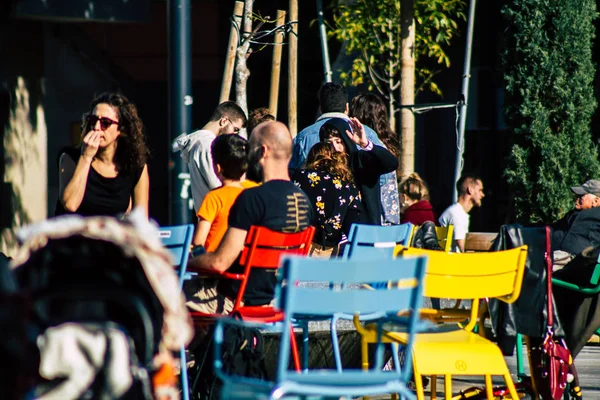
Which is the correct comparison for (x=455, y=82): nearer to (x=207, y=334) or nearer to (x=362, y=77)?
(x=362, y=77)

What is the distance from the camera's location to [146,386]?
153 inches

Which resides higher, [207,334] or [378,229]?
[378,229]

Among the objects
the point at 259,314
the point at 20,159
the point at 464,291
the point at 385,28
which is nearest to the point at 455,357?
the point at 464,291

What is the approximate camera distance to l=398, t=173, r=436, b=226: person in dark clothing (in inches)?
414

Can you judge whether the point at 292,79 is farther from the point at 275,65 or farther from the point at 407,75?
the point at 407,75

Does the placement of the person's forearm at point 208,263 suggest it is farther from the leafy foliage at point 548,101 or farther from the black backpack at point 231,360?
the leafy foliage at point 548,101

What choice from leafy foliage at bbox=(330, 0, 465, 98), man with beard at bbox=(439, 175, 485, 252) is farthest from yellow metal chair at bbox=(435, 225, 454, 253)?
leafy foliage at bbox=(330, 0, 465, 98)

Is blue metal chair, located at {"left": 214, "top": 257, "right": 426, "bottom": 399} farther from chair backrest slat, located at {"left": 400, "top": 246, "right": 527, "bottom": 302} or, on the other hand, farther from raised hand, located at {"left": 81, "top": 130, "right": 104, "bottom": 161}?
raised hand, located at {"left": 81, "top": 130, "right": 104, "bottom": 161}

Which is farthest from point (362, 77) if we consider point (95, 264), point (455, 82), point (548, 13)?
point (95, 264)

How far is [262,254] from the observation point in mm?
5801

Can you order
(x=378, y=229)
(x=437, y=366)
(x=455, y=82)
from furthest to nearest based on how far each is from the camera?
(x=455, y=82) → (x=378, y=229) → (x=437, y=366)

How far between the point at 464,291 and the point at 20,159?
7325 mm

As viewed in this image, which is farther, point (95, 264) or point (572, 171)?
point (572, 171)

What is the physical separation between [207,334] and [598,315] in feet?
8.48
